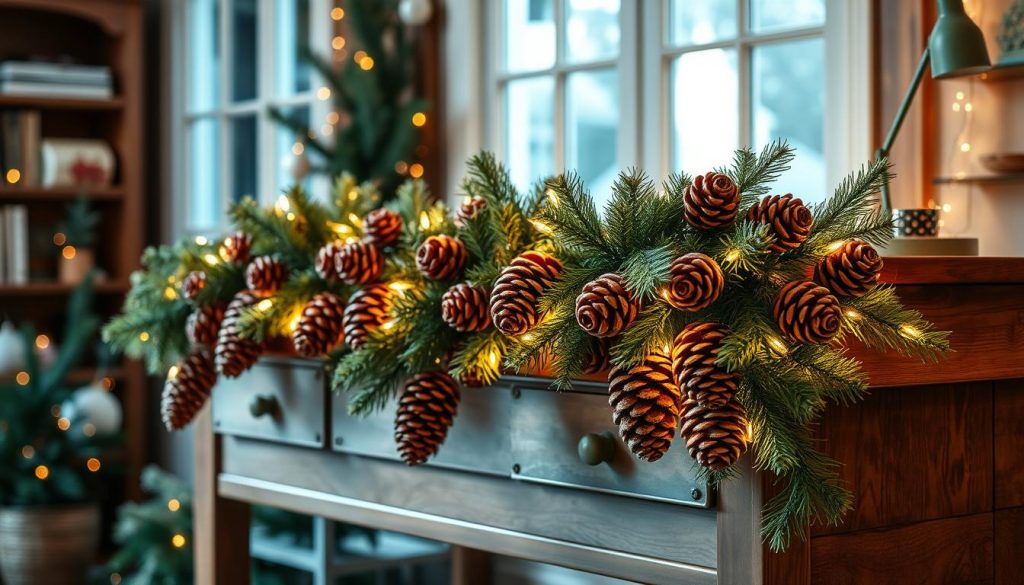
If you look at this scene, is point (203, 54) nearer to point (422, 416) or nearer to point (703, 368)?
point (422, 416)

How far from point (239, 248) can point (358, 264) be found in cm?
31

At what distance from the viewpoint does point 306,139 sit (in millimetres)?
3037

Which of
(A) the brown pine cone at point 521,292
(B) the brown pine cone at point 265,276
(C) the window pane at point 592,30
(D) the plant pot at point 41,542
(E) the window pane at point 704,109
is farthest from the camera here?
(D) the plant pot at point 41,542

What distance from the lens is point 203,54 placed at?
13.5ft

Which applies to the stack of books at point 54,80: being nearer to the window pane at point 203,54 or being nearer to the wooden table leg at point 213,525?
the window pane at point 203,54

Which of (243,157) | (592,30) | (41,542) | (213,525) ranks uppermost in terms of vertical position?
(592,30)

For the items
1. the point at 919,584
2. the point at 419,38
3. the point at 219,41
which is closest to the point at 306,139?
the point at 419,38

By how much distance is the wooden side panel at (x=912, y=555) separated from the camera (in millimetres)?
1190

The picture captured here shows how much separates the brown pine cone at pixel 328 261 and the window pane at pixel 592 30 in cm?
122

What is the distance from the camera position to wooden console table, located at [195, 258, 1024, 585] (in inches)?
46.8

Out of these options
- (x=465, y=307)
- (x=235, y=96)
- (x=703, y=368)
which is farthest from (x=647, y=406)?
(x=235, y=96)

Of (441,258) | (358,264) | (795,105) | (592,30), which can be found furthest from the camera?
(592,30)

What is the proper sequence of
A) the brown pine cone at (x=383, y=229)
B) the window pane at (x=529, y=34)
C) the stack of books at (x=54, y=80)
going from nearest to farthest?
the brown pine cone at (x=383, y=229) < the window pane at (x=529, y=34) < the stack of books at (x=54, y=80)

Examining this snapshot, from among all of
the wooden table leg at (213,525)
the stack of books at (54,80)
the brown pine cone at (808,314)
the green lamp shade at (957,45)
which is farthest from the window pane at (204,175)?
the brown pine cone at (808,314)
